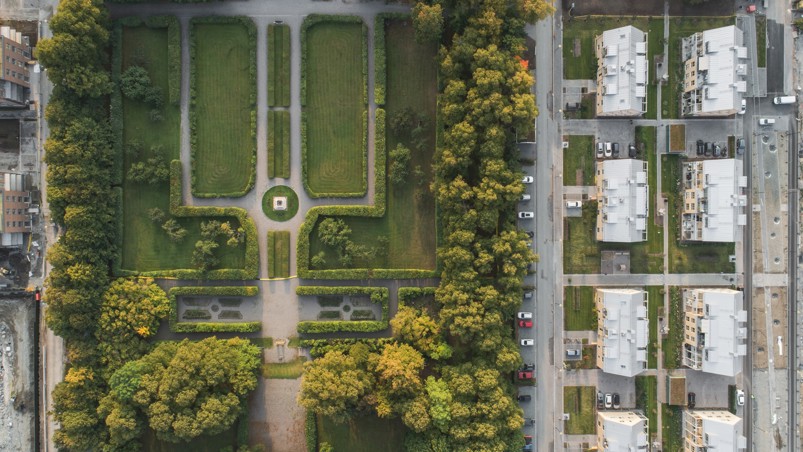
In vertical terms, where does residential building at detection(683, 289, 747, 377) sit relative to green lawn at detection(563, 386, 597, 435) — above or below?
above

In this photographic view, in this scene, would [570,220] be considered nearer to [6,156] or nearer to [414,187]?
[414,187]

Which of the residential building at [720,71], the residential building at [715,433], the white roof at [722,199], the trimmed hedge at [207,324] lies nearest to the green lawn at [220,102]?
the trimmed hedge at [207,324]

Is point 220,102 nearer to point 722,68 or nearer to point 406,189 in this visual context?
point 406,189

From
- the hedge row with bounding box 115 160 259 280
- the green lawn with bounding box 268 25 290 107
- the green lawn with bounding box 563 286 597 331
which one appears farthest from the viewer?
the green lawn with bounding box 563 286 597 331

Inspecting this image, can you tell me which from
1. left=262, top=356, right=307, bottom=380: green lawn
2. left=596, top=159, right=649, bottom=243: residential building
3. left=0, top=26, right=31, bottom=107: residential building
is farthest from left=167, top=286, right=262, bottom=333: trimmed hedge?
left=596, top=159, right=649, bottom=243: residential building

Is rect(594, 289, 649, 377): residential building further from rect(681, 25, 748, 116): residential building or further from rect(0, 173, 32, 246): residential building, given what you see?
rect(0, 173, 32, 246): residential building

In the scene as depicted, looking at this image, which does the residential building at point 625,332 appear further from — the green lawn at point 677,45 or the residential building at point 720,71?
the residential building at point 720,71
